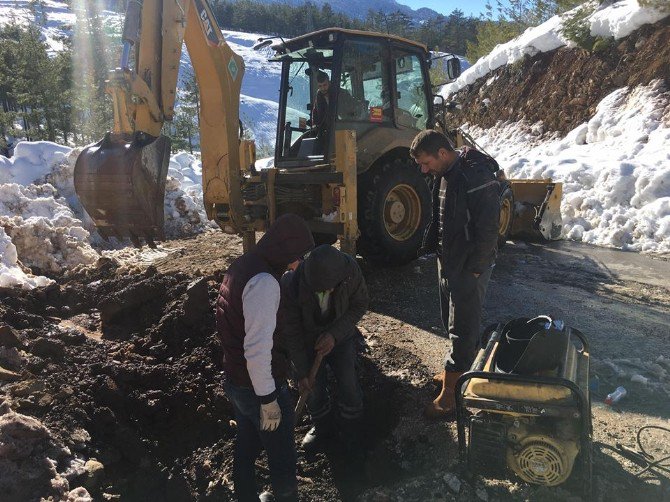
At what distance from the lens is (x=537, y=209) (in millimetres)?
8688

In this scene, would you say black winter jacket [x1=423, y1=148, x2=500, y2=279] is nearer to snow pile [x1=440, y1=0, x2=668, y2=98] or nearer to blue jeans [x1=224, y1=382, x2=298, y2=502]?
blue jeans [x1=224, y1=382, x2=298, y2=502]

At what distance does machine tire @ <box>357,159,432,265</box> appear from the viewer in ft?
20.3

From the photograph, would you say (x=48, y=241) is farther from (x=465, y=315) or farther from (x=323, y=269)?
(x=465, y=315)

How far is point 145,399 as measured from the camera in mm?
3861

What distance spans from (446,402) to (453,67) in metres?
4.61

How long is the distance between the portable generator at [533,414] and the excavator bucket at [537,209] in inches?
246

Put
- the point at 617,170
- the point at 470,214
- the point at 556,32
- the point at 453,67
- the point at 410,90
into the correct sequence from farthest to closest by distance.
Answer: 1. the point at 556,32
2. the point at 617,170
3. the point at 410,90
4. the point at 453,67
5. the point at 470,214

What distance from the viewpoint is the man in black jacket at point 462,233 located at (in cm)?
329

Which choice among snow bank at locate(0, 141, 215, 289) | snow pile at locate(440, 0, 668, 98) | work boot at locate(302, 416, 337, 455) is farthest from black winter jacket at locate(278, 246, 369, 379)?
snow pile at locate(440, 0, 668, 98)

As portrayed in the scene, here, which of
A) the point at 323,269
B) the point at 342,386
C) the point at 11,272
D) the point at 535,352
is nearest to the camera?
the point at 535,352

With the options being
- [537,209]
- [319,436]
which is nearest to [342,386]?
[319,436]

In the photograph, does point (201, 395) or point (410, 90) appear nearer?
point (201, 395)

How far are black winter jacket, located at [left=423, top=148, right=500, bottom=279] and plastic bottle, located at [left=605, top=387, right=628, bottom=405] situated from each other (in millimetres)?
1293

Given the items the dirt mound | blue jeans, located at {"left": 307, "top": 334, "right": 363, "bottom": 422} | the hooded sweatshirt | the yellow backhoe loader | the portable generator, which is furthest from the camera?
the dirt mound
